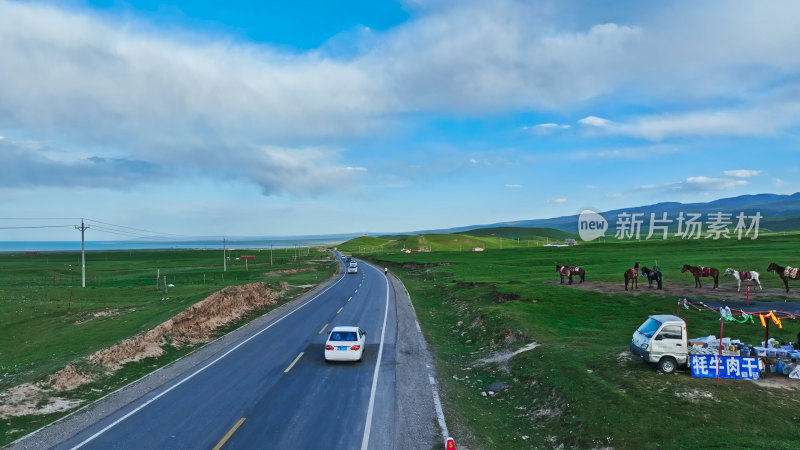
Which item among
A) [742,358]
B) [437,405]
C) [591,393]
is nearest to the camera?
[742,358]

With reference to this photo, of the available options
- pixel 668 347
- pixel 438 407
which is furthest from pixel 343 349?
pixel 668 347

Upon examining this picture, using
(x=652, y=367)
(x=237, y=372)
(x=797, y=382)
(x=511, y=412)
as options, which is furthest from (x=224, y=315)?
(x=797, y=382)

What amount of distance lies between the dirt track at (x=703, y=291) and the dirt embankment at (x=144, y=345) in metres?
34.0

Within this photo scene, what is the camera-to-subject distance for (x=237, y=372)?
20828 millimetres

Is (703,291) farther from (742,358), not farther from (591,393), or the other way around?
(591,393)

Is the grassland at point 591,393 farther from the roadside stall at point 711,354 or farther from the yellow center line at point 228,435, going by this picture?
the yellow center line at point 228,435

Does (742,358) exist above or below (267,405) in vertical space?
above

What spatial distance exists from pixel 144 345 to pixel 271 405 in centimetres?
1301

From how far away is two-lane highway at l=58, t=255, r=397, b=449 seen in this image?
1361cm

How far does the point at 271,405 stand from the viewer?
54.0 ft

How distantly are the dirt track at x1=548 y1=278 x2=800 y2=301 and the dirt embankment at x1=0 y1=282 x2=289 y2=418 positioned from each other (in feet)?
111

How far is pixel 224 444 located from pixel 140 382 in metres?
9.08

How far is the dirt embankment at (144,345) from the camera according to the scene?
16.8 m

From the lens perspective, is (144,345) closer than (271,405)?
No
